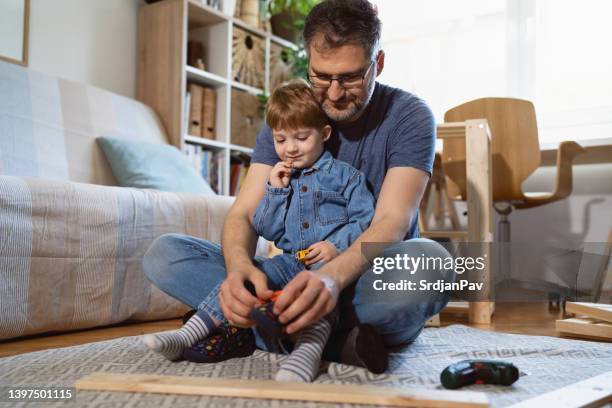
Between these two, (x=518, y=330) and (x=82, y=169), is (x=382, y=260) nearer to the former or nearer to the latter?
(x=518, y=330)

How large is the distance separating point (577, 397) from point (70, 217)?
1.37m

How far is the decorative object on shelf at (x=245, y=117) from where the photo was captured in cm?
314

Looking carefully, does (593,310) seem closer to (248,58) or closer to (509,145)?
(509,145)

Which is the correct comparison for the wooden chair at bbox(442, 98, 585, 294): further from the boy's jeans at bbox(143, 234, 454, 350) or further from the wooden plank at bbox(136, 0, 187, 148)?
the boy's jeans at bbox(143, 234, 454, 350)

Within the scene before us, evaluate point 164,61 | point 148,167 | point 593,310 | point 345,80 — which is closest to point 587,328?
point 593,310

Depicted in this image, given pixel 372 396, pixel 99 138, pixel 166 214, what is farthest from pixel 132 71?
pixel 372 396

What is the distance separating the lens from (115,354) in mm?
1252

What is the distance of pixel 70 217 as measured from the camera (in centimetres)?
163

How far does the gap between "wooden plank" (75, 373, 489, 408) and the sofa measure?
2.20ft

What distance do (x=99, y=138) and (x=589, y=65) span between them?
8.84 feet

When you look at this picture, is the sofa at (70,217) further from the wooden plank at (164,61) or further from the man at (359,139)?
the man at (359,139)

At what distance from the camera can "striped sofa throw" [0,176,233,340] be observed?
4.88 feet

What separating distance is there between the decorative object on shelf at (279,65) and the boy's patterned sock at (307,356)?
2.58 meters

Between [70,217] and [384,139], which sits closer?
[384,139]
